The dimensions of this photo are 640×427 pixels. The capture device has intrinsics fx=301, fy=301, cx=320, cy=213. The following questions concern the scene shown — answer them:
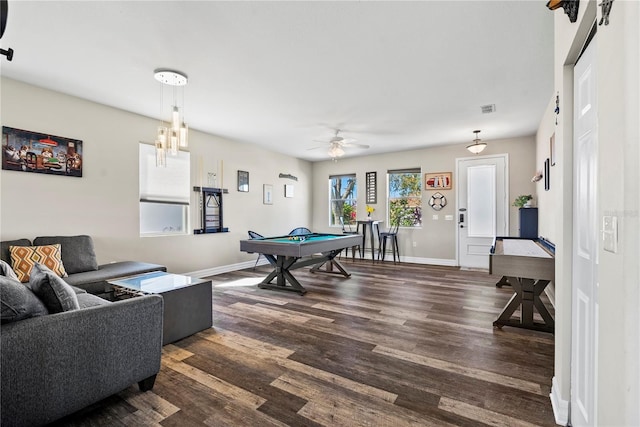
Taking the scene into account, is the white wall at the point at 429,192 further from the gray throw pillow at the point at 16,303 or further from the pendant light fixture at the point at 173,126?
the gray throw pillow at the point at 16,303

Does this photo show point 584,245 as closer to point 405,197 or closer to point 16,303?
point 16,303

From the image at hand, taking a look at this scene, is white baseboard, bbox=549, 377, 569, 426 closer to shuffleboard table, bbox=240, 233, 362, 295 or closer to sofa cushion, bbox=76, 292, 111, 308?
shuffleboard table, bbox=240, 233, 362, 295

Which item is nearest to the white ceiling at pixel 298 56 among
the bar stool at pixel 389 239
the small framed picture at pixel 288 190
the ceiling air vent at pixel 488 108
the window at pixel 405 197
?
the ceiling air vent at pixel 488 108

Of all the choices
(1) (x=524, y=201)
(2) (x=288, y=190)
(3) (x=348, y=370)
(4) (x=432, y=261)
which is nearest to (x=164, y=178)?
(2) (x=288, y=190)

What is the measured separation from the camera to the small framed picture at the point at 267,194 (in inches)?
266

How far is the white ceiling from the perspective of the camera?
7.29ft

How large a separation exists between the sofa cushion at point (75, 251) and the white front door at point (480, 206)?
6.39 m

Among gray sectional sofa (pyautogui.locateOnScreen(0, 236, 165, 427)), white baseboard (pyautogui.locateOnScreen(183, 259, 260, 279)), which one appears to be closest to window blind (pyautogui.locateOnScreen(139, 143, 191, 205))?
white baseboard (pyautogui.locateOnScreen(183, 259, 260, 279))

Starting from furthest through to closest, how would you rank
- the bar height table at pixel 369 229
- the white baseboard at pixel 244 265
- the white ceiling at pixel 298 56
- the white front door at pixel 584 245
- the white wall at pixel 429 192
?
the bar height table at pixel 369 229, the white wall at pixel 429 192, the white baseboard at pixel 244 265, the white ceiling at pixel 298 56, the white front door at pixel 584 245

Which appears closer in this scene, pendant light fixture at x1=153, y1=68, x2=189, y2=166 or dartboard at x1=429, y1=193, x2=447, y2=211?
pendant light fixture at x1=153, y1=68, x2=189, y2=166

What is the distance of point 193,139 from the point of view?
17.3ft

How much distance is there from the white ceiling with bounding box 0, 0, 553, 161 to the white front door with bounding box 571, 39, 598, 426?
113 centimetres

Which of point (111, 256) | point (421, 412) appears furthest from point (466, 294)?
point (111, 256)

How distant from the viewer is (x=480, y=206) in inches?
245
